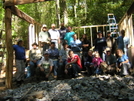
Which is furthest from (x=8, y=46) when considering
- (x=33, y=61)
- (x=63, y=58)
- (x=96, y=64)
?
→ (x=96, y=64)

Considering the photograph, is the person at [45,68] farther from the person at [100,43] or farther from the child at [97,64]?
the person at [100,43]

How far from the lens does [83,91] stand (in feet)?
15.3

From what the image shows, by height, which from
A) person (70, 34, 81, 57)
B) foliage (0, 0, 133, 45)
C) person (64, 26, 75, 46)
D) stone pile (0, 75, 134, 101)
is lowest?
stone pile (0, 75, 134, 101)

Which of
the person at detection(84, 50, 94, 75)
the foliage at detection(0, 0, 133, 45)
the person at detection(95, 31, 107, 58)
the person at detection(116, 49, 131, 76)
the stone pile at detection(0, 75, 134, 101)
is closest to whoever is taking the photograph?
the stone pile at detection(0, 75, 134, 101)

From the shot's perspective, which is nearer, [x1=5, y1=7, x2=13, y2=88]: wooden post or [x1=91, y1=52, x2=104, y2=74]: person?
[x1=5, y1=7, x2=13, y2=88]: wooden post

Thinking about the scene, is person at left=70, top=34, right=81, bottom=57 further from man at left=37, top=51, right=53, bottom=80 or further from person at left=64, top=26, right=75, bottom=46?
man at left=37, top=51, right=53, bottom=80

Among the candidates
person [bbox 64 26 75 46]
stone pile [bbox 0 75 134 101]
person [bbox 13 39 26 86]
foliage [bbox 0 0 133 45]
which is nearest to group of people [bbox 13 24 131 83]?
person [bbox 13 39 26 86]

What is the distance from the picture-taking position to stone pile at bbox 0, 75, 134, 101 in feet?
13.9

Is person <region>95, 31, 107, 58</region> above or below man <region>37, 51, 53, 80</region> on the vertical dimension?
above

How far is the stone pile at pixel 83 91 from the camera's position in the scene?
4222mm

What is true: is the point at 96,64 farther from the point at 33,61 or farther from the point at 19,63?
the point at 19,63

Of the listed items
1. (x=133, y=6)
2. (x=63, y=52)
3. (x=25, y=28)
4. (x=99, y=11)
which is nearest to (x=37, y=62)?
(x=63, y=52)

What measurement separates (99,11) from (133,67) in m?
9.80

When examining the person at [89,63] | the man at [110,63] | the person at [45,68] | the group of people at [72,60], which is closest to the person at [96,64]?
the group of people at [72,60]
